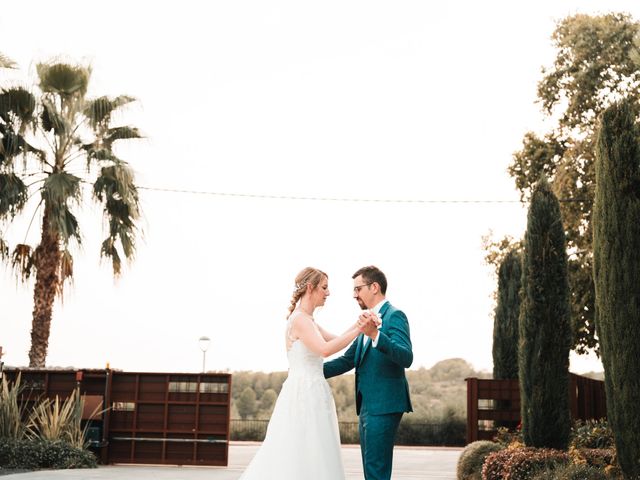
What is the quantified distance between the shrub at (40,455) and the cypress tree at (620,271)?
9779mm

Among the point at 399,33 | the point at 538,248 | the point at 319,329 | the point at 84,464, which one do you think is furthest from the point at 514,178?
the point at 319,329

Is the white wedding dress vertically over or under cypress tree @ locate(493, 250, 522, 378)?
under

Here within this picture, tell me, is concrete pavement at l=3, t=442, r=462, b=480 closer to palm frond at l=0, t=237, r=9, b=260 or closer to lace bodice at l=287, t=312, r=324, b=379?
palm frond at l=0, t=237, r=9, b=260

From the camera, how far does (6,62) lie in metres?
19.2

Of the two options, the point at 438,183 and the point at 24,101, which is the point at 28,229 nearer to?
the point at 24,101

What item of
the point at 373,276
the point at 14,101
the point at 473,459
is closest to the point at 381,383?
the point at 373,276

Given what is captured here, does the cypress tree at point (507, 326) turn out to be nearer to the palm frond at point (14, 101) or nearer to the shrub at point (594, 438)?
the shrub at point (594, 438)

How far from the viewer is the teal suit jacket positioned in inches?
213

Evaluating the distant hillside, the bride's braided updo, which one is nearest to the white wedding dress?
the bride's braided updo

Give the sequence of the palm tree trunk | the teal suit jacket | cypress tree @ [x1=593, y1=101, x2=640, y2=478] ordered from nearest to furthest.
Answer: the teal suit jacket < cypress tree @ [x1=593, y1=101, x2=640, y2=478] < the palm tree trunk

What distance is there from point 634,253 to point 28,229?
1406cm

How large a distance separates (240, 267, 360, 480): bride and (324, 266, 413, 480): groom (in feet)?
1.29

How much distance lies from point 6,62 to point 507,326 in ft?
41.2

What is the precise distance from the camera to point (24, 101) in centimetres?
1911
